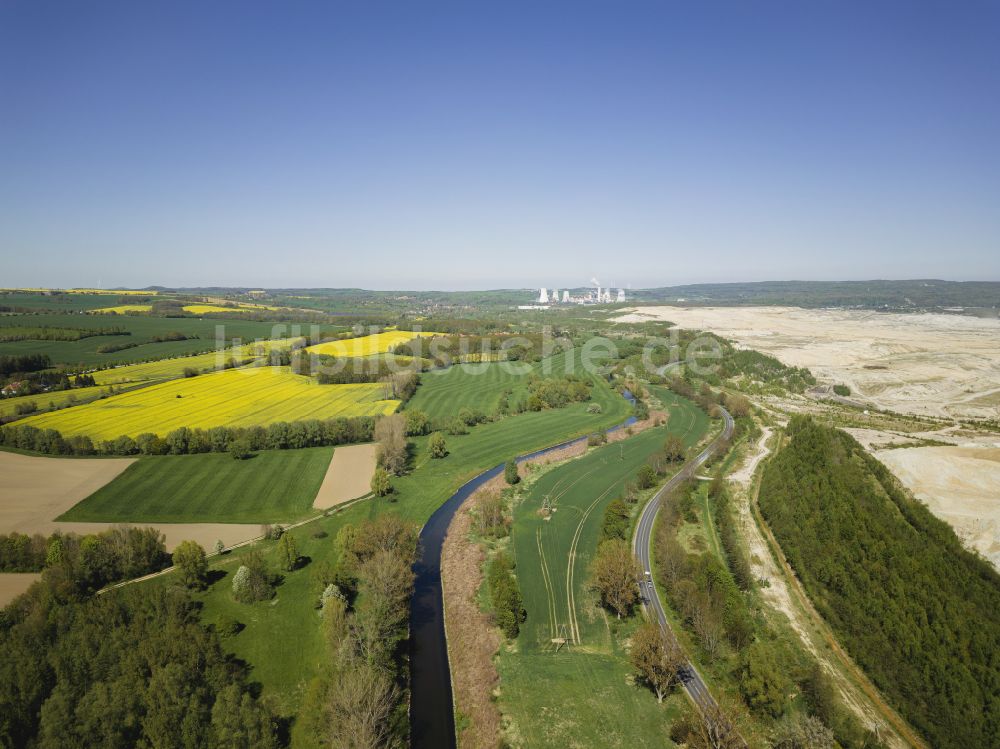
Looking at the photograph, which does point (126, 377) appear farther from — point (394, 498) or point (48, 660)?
point (48, 660)

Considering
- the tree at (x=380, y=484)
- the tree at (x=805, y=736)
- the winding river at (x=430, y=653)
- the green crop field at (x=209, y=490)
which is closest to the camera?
the tree at (x=805, y=736)

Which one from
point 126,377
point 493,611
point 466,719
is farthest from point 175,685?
point 126,377

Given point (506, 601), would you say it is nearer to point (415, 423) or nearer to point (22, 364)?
point (415, 423)

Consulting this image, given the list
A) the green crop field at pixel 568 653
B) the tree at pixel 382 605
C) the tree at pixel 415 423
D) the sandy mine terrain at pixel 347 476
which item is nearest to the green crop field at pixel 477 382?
the tree at pixel 415 423

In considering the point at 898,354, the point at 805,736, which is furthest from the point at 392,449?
the point at 898,354

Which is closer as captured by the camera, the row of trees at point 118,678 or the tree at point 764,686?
the row of trees at point 118,678

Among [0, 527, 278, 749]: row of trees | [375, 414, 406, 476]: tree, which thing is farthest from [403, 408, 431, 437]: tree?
[0, 527, 278, 749]: row of trees

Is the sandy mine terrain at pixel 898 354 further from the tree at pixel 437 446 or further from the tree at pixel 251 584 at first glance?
the tree at pixel 251 584
